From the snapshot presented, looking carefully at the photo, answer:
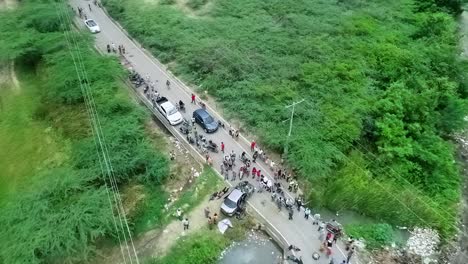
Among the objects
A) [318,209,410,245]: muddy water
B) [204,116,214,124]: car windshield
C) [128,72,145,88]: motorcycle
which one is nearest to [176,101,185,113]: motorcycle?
[204,116,214,124]: car windshield

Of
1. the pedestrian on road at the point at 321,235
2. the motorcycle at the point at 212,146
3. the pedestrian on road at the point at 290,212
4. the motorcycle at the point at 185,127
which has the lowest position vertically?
the pedestrian on road at the point at 321,235

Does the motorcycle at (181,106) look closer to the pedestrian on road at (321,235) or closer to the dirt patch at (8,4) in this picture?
the pedestrian on road at (321,235)

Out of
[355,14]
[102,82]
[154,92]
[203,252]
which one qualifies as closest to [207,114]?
[154,92]

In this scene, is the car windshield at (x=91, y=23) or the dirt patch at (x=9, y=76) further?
the car windshield at (x=91, y=23)

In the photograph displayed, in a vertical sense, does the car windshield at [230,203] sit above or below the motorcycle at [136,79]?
below

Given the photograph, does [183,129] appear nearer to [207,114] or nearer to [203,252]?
[207,114]

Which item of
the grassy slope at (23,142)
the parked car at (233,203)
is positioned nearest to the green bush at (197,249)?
the parked car at (233,203)
